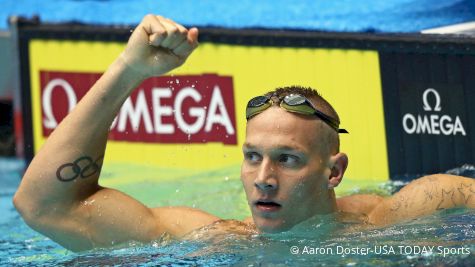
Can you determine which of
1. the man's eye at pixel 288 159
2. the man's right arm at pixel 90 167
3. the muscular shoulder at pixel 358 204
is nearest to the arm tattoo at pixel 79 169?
the man's right arm at pixel 90 167

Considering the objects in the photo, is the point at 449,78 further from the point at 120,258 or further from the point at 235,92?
the point at 120,258

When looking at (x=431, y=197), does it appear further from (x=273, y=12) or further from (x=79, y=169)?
(x=273, y=12)

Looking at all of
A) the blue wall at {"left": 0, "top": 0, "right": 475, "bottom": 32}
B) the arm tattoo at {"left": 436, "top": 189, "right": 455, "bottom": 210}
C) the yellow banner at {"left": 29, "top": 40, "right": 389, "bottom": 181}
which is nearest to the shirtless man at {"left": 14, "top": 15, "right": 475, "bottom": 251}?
the arm tattoo at {"left": 436, "top": 189, "right": 455, "bottom": 210}

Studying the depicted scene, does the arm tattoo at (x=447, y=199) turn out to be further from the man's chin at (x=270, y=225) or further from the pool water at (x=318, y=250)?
the man's chin at (x=270, y=225)

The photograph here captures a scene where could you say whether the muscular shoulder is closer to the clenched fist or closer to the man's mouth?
the man's mouth

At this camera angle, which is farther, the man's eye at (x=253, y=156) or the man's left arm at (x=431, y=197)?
the man's left arm at (x=431, y=197)

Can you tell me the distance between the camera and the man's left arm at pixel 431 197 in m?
2.81

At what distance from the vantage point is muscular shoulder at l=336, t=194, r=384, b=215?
2941 mm

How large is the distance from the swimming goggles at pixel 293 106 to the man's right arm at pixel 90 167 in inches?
14.3

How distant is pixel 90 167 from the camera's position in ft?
8.40

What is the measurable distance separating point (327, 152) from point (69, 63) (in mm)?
2774

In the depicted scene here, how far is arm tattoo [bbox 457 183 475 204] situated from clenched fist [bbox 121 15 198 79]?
106cm

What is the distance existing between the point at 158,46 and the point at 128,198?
0.53 metres

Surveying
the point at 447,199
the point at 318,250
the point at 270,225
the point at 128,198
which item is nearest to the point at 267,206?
the point at 270,225
